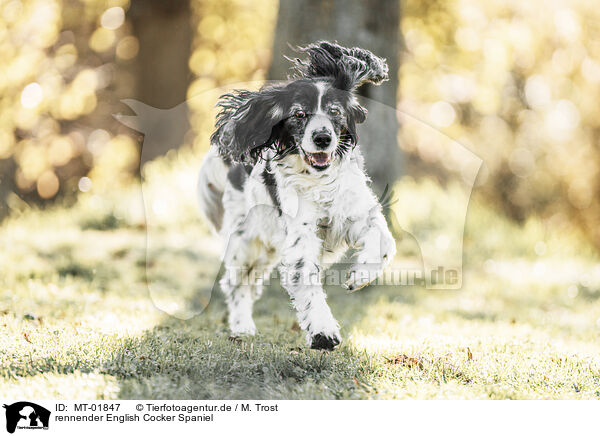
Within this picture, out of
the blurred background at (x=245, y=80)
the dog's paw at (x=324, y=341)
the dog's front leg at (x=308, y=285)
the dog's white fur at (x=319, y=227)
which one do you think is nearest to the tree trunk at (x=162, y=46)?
the blurred background at (x=245, y=80)

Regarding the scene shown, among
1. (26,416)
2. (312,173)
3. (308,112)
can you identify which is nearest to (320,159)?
(312,173)

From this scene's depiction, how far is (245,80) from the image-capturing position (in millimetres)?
8781

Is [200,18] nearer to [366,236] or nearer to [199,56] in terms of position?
[199,56]

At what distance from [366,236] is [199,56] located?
7500 mm

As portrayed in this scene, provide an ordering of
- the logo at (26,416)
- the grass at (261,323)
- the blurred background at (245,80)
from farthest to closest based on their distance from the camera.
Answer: the blurred background at (245,80)
the grass at (261,323)
the logo at (26,416)

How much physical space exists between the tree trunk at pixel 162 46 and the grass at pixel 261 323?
8.69 feet

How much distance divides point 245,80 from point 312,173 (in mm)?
5605

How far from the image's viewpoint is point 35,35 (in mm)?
9656

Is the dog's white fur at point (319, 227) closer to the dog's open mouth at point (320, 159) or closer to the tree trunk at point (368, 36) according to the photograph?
the dog's open mouth at point (320, 159)

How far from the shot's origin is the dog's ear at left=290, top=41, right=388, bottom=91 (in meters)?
3.66

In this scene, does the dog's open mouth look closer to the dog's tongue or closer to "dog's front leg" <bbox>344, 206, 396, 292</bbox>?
the dog's tongue

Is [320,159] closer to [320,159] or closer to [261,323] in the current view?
[320,159]

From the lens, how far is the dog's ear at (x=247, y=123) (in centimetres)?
367

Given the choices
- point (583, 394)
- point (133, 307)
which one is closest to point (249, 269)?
point (133, 307)
